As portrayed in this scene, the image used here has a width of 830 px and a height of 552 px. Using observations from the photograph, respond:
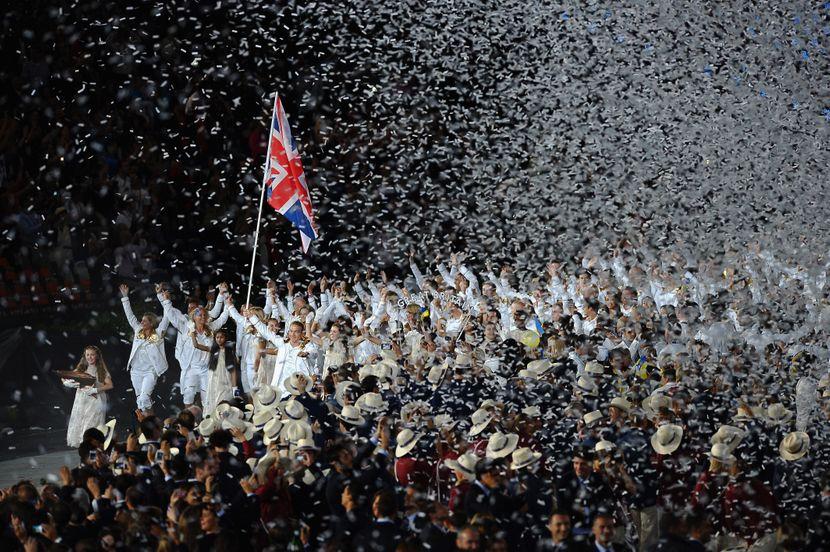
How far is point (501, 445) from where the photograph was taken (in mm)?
6613

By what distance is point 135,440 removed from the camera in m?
7.97

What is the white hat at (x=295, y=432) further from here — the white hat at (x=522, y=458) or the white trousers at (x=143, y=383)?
the white trousers at (x=143, y=383)

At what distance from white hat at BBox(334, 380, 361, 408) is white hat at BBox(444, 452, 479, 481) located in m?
2.02

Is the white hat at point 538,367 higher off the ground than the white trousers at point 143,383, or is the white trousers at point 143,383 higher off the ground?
the white hat at point 538,367

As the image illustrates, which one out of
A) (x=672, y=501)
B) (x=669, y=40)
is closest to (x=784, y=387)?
(x=672, y=501)

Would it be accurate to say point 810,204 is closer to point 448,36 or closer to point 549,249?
point 549,249

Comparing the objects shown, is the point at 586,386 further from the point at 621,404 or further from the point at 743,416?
the point at 743,416

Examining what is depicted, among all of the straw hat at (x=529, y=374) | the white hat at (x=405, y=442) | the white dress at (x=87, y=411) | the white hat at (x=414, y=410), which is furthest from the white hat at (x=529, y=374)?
the white dress at (x=87, y=411)

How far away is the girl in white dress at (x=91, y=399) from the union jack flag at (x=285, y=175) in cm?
307

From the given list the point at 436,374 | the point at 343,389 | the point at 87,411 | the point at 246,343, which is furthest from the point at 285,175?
the point at 343,389

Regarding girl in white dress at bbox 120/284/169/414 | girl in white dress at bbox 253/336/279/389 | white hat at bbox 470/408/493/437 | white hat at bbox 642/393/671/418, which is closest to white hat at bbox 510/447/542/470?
white hat at bbox 470/408/493/437

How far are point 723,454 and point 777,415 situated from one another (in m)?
1.27

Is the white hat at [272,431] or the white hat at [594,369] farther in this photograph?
the white hat at [594,369]

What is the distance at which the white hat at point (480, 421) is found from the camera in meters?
7.15
